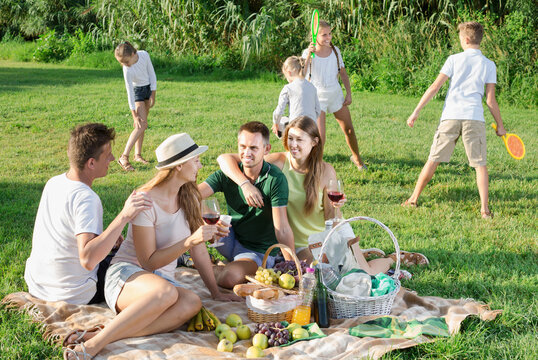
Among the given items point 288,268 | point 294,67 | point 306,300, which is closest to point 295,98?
point 294,67

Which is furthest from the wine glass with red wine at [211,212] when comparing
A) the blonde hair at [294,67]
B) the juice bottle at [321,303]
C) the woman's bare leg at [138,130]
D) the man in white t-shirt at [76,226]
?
the woman's bare leg at [138,130]

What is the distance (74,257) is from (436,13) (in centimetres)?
1337

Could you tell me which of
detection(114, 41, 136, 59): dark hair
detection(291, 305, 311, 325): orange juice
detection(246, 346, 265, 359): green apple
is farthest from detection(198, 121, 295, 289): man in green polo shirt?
detection(114, 41, 136, 59): dark hair

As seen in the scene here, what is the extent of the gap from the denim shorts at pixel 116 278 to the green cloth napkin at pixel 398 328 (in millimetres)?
1598

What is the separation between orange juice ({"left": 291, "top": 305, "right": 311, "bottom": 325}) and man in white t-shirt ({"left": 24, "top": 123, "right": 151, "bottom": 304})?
136 centimetres

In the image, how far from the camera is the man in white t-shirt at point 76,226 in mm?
3945

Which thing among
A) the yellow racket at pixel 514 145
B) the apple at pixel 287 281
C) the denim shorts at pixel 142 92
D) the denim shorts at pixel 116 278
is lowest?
the apple at pixel 287 281

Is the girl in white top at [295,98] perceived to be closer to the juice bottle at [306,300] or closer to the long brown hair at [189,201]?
the long brown hair at [189,201]

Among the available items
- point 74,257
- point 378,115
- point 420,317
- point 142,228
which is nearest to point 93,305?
point 74,257

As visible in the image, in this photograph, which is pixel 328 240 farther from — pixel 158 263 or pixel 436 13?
pixel 436 13

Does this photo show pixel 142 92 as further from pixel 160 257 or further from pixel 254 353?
pixel 254 353

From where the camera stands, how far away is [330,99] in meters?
8.81

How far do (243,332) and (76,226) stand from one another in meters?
1.35

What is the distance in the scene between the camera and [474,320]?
4484mm
